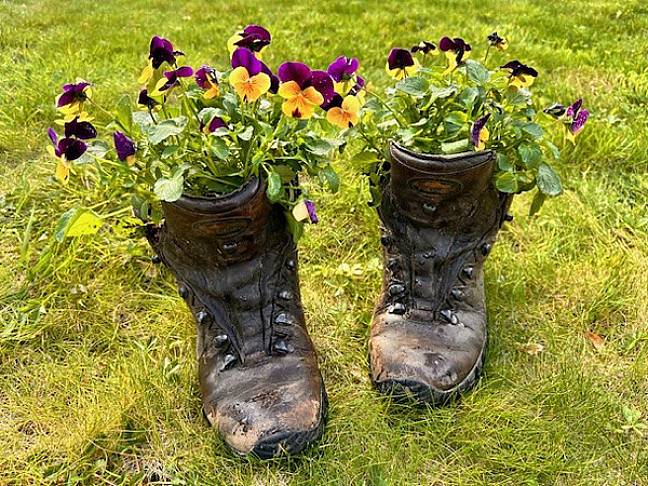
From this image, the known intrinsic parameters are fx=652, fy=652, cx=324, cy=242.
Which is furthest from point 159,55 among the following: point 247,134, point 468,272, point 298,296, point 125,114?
point 468,272

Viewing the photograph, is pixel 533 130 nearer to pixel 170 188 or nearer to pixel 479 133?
pixel 479 133

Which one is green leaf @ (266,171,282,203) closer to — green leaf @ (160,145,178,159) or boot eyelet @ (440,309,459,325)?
green leaf @ (160,145,178,159)

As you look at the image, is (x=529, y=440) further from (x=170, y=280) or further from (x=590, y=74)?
(x=590, y=74)

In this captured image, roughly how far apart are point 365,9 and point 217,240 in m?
3.46

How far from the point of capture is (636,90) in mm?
2807

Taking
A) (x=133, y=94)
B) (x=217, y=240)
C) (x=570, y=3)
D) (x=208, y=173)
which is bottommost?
(x=570, y=3)

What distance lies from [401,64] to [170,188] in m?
0.61

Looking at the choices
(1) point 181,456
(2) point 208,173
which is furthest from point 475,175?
(1) point 181,456

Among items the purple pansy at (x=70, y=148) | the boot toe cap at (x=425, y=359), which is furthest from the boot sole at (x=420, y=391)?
the purple pansy at (x=70, y=148)

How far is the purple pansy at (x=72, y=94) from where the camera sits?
1.20m

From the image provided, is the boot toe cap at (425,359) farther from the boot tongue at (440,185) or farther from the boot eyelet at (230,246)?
the boot eyelet at (230,246)

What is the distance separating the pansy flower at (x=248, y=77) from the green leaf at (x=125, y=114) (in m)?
0.21

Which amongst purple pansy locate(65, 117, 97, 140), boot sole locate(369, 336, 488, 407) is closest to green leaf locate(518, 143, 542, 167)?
boot sole locate(369, 336, 488, 407)

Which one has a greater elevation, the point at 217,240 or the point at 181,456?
the point at 217,240
